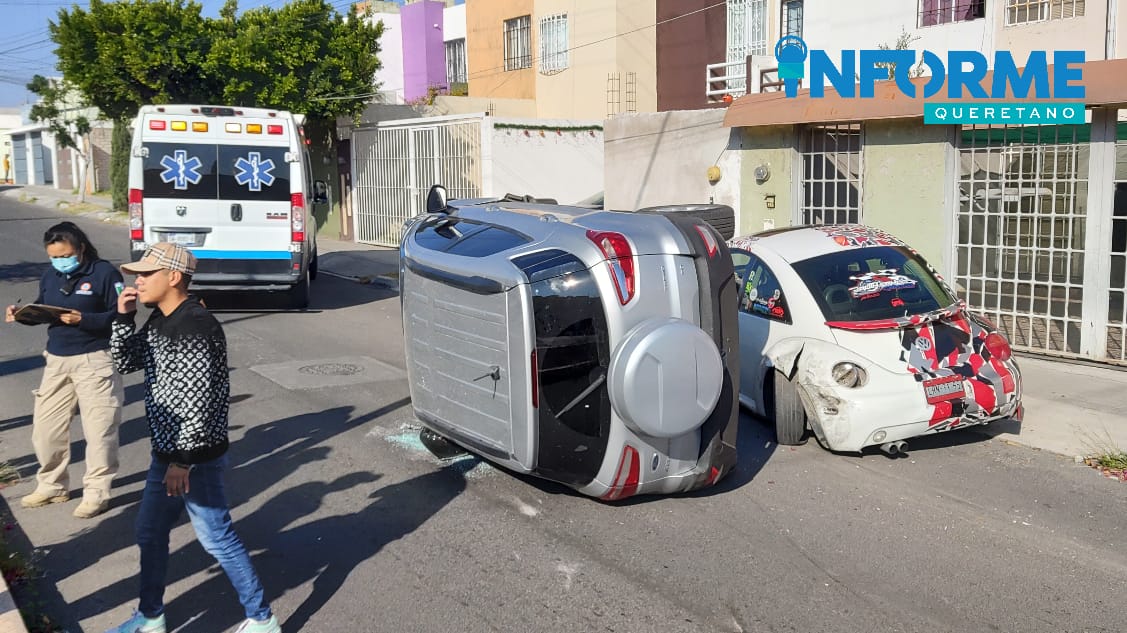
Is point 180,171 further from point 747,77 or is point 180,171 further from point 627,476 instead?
point 627,476

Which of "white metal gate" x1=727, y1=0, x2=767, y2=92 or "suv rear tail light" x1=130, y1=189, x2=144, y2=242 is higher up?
"white metal gate" x1=727, y1=0, x2=767, y2=92

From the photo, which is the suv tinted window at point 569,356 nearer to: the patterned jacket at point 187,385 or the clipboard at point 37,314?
the patterned jacket at point 187,385

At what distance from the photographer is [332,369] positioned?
10203mm

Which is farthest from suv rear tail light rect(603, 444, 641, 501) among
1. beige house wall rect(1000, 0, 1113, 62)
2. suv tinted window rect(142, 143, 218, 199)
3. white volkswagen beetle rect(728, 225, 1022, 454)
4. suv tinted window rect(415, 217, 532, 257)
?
beige house wall rect(1000, 0, 1113, 62)

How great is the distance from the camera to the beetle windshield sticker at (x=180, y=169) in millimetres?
12812

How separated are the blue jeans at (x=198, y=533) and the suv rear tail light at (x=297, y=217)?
29.7ft

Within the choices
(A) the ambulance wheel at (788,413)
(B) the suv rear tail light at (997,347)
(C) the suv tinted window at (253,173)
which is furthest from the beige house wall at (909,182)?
(C) the suv tinted window at (253,173)

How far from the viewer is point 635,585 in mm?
5094

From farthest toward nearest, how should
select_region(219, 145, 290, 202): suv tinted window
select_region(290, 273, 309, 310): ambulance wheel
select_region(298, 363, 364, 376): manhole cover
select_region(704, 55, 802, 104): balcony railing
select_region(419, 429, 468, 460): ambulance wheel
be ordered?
Result: select_region(704, 55, 802, 104): balcony railing → select_region(290, 273, 309, 310): ambulance wheel → select_region(219, 145, 290, 202): suv tinted window → select_region(298, 363, 364, 376): manhole cover → select_region(419, 429, 468, 460): ambulance wheel

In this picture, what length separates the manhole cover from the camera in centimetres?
1002

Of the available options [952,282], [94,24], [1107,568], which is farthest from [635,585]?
[94,24]

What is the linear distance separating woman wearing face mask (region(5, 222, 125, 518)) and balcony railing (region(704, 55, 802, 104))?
9.95 meters

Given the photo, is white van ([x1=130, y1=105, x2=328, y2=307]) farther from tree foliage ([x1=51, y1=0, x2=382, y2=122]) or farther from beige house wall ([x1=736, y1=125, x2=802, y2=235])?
tree foliage ([x1=51, y1=0, x2=382, y2=122])

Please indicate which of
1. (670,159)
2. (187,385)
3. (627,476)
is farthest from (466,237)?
(670,159)
